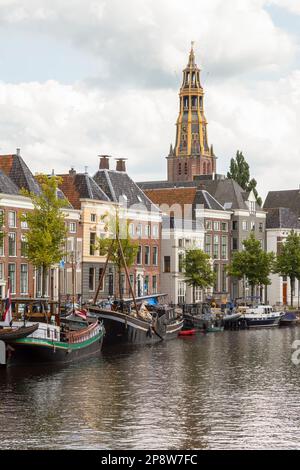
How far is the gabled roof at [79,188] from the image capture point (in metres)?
102

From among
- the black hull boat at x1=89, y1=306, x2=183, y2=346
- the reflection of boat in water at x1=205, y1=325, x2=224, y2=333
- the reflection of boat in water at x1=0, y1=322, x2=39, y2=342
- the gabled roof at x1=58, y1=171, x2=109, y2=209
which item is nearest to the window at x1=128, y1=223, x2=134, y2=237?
the gabled roof at x1=58, y1=171, x2=109, y2=209

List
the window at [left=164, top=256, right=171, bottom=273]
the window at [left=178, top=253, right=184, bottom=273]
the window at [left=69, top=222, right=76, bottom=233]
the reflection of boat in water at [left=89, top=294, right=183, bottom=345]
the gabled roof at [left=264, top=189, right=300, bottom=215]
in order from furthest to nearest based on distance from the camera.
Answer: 1. the gabled roof at [left=264, top=189, right=300, bottom=215]
2. the window at [left=164, top=256, right=171, bottom=273]
3. the window at [left=178, top=253, right=184, bottom=273]
4. the window at [left=69, top=222, right=76, bottom=233]
5. the reflection of boat in water at [left=89, top=294, right=183, bottom=345]

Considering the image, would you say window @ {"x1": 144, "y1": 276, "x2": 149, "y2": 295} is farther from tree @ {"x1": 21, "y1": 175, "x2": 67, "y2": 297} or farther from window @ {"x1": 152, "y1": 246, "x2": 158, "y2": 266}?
tree @ {"x1": 21, "y1": 175, "x2": 67, "y2": 297}

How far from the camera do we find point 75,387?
5106cm

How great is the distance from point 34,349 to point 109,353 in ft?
37.4

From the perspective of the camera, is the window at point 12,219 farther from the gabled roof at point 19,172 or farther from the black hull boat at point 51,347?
the black hull boat at point 51,347

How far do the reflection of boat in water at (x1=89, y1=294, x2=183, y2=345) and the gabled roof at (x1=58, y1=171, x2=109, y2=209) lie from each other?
57.1ft

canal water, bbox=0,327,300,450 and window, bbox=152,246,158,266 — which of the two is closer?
canal water, bbox=0,327,300,450

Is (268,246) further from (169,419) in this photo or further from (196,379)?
(169,419)

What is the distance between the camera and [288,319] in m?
108

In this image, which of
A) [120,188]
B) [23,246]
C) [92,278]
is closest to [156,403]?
[23,246]

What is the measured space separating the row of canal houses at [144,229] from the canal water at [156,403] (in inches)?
920

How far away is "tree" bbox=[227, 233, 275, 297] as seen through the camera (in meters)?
117

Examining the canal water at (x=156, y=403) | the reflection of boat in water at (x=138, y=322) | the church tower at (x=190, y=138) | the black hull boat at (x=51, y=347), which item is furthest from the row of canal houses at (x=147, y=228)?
the church tower at (x=190, y=138)
